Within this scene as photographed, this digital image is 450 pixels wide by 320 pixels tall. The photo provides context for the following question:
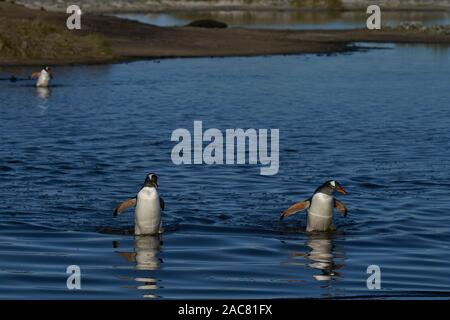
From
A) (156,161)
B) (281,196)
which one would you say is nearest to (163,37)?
(156,161)

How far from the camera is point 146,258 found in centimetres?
1777

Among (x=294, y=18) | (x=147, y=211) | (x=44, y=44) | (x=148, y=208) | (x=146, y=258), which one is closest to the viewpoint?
(x=146, y=258)

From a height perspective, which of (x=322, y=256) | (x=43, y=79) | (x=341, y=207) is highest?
(x=43, y=79)

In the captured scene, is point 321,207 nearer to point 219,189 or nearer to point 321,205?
point 321,205

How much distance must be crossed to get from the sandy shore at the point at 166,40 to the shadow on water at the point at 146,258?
33.1 meters

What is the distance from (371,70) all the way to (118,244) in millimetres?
37851

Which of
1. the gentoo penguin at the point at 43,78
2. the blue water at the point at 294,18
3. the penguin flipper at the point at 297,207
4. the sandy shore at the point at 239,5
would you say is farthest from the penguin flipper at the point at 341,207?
the sandy shore at the point at 239,5

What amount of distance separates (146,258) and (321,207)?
3.33 m

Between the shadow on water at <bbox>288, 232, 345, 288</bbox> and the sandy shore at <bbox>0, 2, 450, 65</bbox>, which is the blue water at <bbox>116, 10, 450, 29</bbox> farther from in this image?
the shadow on water at <bbox>288, 232, 345, 288</bbox>

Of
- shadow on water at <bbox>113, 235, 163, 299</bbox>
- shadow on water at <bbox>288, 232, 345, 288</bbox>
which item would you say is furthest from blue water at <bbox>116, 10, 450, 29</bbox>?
shadow on water at <bbox>113, 235, 163, 299</bbox>

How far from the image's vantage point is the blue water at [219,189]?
16.6 meters

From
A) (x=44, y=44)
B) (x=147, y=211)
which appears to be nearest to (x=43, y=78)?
(x=44, y=44)

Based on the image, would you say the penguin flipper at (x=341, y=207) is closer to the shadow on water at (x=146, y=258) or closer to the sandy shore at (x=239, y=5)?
the shadow on water at (x=146, y=258)
